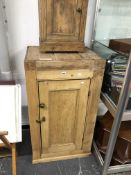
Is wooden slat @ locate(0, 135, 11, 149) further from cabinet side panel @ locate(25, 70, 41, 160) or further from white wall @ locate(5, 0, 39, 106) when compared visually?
white wall @ locate(5, 0, 39, 106)

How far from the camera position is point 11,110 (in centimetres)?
123

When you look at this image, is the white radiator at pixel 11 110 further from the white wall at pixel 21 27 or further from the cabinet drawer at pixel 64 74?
the white wall at pixel 21 27

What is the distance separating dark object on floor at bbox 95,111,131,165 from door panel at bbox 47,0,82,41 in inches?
31.4

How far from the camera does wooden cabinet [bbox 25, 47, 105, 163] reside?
1149 mm

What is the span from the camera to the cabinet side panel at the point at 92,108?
1.25 m

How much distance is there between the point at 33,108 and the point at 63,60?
42cm

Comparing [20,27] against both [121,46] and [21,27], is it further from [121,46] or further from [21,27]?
[121,46]

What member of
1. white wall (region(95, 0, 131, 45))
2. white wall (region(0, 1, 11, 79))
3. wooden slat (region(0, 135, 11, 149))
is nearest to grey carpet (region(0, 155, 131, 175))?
wooden slat (region(0, 135, 11, 149))

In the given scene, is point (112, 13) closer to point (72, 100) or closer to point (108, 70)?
point (108, 70)

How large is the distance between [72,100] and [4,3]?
0.92 meters

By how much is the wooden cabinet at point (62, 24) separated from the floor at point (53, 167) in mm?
1005

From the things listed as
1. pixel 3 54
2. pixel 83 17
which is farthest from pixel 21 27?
pixel 83 17

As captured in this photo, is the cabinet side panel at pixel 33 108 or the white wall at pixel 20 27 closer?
the cabinet side panel at pixel 33 108

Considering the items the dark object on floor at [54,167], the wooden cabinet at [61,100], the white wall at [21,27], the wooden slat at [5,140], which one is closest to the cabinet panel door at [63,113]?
the wooden cabinet at [61,100]
